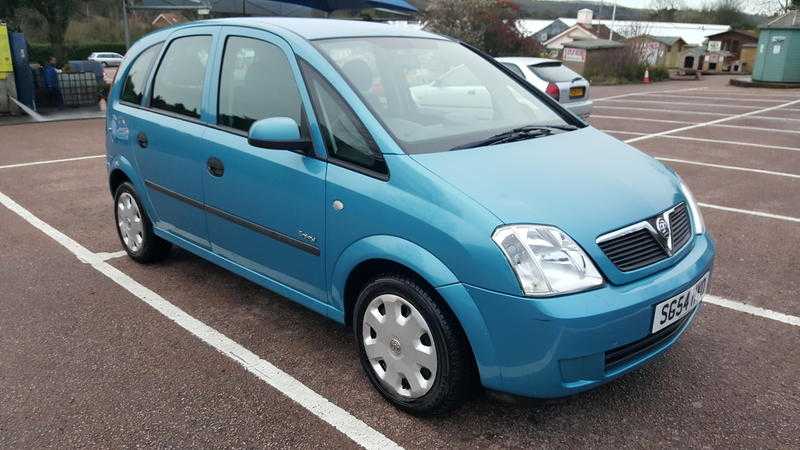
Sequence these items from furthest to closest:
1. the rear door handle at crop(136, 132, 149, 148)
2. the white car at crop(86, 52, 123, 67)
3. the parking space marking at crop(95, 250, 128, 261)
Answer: the white car at crop(86, 52, 123, 67), the parking space marking at crop(95, 250, 128, 261), the rear door handle at crop(136, 132, 149, 148)

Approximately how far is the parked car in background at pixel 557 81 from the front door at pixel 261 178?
23.6ft

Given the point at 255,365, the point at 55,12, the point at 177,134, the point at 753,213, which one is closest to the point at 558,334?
the point at 255,365

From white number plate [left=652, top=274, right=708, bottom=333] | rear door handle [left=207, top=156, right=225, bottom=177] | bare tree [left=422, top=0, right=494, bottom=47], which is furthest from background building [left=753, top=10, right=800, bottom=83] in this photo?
rear door handle [left=207, top=156, right=225, bottom=177]

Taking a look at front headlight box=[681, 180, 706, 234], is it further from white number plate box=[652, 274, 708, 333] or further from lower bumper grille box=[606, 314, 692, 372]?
lower bumper grille box=[606, 314, 692, 372]

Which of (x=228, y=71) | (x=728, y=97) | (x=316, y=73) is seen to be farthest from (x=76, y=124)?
(x=728, y=97)

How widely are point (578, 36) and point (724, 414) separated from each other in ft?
206

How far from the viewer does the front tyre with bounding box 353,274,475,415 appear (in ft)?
8.05

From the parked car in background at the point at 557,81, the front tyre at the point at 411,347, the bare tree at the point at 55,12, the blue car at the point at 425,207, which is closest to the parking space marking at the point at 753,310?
the blue car at the point at 425,207

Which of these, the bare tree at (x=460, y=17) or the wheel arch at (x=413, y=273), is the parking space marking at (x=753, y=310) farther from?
the bare tree at (x=460, y=17)

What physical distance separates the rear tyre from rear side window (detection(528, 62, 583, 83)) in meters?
7.26

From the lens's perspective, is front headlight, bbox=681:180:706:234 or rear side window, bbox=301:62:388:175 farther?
front headlight, bbox=681:180:706:234

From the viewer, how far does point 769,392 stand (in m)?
2.89

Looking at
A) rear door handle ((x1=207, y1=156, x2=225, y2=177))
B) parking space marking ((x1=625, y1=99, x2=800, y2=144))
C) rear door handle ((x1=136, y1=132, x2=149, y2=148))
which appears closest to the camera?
rear door handle ((x1=207, y1=156, x2=225, y2=177))

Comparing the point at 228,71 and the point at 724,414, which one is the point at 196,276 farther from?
the point at 724,414
